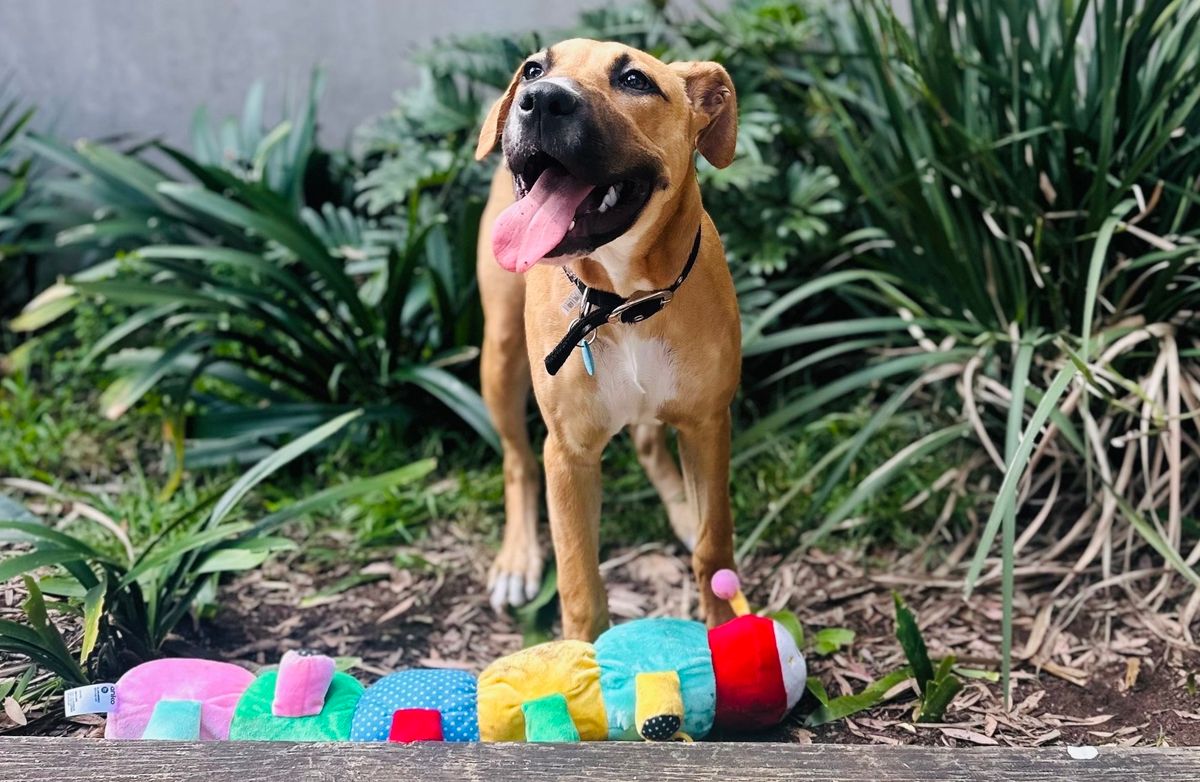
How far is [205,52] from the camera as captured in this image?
17.5 ft

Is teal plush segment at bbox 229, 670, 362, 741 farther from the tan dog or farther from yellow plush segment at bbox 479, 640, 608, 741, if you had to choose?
the tan dog

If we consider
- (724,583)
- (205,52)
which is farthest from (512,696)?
(205,52)

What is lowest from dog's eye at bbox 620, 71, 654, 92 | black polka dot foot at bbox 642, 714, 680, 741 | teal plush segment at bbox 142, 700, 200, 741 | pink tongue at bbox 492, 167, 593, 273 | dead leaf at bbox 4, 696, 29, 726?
black polka dot foot at bbox 642, 714, 680, 741

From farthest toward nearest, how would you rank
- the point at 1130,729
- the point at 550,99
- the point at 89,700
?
the point at 1130,729
the point at 89,700
the point at 550,99

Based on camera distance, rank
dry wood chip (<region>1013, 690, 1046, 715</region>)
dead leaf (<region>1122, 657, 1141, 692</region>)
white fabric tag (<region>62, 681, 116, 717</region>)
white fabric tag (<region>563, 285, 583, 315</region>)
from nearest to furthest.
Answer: white fabric tag (<region>62, 681, 116, 717</region>) → white fabric tag (<region>563, 285, 583, 315</region>) → dry wood chip (<region>1013, 690, 1046, 715</region>) → dead leaf (<region>1122, 657, 1141, 692</region>)

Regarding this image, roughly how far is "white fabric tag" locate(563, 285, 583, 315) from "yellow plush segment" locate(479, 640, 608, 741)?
74cm

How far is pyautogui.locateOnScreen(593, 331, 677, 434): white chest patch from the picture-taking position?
2420mm

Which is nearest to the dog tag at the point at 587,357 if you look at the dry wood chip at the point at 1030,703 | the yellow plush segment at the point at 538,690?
the yellow plush segment at the point at 538,690

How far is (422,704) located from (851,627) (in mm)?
1337

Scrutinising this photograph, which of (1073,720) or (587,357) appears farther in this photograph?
(1073,720)

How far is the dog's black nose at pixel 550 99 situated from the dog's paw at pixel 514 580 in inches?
66.5

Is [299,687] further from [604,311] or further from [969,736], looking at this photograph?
[969,736]

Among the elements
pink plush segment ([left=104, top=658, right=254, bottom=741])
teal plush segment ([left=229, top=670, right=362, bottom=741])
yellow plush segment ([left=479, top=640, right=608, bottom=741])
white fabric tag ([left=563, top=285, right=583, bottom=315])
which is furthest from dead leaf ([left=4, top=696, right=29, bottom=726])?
white fabric tag ([left=563, top=285, right=583, bottom=315])

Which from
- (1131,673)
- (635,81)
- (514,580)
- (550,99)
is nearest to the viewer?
(550,99)
